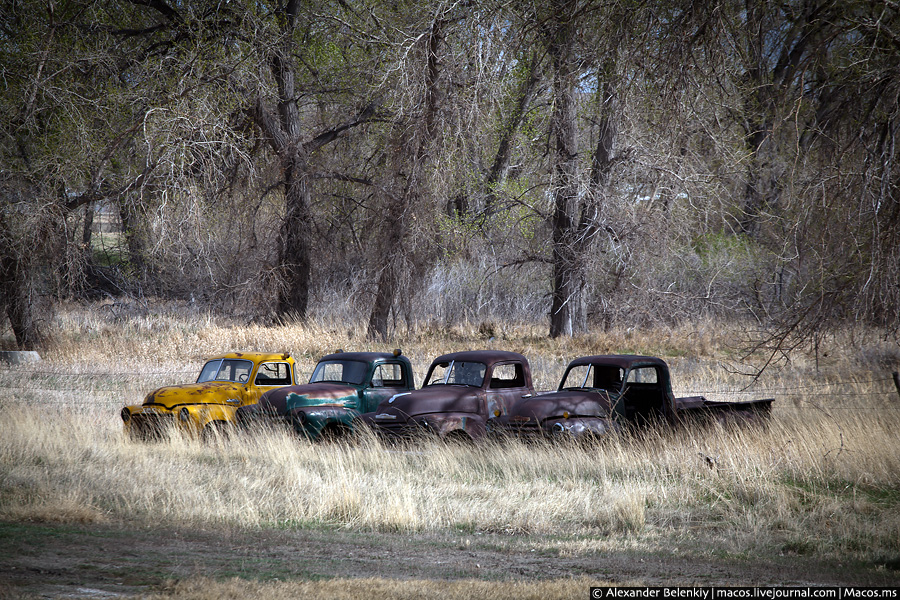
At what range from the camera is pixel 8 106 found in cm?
1836

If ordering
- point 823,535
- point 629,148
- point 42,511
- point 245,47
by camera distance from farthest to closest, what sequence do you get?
point 629,148 → point 245,47 → point 42,511 → point 823,535

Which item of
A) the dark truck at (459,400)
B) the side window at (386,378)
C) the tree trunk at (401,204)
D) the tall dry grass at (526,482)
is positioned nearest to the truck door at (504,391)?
the dark truck at (459,400)

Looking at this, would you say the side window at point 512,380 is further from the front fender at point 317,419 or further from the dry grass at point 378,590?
the dry grass at point 378,590

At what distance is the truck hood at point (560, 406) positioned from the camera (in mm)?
10523

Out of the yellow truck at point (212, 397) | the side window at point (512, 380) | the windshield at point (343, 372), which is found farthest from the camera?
the windshield at point (343, 372)

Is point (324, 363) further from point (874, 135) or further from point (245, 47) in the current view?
point (245, 47)

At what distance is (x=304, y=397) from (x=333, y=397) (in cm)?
45

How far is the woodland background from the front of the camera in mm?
8906

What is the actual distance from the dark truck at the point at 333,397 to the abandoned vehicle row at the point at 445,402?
17mm

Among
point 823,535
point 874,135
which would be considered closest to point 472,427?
point 823,535

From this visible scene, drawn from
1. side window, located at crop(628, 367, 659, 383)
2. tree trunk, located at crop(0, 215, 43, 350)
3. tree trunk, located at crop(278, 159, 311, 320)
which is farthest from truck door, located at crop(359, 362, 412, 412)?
tree trunk, located at crop(278, 159, 311, 320)

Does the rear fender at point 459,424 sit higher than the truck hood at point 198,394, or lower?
lower

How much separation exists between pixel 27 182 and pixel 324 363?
11.5m

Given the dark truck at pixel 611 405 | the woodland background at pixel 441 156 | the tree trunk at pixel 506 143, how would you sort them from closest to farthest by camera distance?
the woodland background at pixel 441 156 < the dark truck at pixel 611 405 < the tree trunk at pixel 506 143
